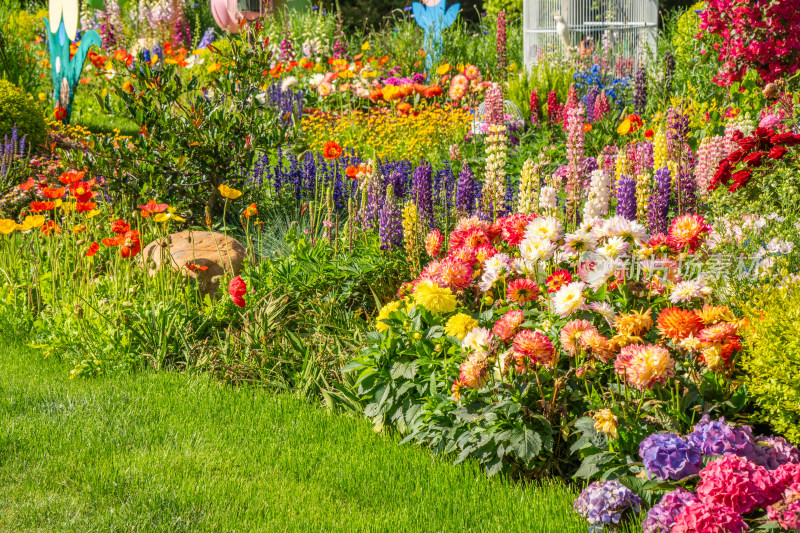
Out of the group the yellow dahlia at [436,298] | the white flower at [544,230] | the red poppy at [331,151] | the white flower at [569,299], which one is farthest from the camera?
the red poppy at [331,151]

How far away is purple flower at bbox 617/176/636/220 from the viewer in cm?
385

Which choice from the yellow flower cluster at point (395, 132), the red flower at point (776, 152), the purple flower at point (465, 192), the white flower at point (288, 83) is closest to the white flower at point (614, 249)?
the red flower at point (776, 152)

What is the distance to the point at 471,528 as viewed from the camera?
2578mm

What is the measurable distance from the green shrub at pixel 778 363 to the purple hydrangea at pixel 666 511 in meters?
0.45

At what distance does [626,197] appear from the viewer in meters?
3.88

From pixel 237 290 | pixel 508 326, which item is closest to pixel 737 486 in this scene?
pixel 508 326

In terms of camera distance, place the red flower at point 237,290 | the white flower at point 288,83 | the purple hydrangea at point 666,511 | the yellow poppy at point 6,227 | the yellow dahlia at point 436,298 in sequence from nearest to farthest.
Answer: the purple hydrangea at point 666,511 < the yellow dahlia at point 436,298 < the red flower at point 237,290 < the yellow poppy at point 6,227 < the white flower at point 288,83

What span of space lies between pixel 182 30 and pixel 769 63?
10808 millimetres

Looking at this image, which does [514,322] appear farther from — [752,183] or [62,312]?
[62,312]

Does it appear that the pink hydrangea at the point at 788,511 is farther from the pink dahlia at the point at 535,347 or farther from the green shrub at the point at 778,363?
the pink dahlia at the point at 535,347

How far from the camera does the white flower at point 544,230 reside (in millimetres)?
3020

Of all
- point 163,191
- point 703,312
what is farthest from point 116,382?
point 703,312

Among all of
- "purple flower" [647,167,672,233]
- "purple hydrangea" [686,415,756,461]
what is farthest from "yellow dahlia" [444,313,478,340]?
"purple flower" [647,167,672,233]

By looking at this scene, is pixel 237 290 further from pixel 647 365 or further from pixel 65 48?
pixel 65 48
